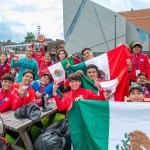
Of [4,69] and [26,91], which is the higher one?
[4,69]

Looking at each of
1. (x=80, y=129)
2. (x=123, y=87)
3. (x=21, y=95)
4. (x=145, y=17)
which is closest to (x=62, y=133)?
(x=80, y=129)

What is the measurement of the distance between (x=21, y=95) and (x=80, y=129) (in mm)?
1325

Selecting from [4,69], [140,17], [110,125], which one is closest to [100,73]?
[110,125]

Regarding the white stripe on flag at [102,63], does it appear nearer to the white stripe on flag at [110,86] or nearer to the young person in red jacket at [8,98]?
the white stripe on flag at [110,86]

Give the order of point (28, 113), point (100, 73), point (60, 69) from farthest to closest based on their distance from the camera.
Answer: point (60, 69) → point (100, 73) → point (28, 113)

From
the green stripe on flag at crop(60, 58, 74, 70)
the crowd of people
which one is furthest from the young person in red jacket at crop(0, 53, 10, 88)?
the green stripe on flag at crop(60, 58, 74, 70)

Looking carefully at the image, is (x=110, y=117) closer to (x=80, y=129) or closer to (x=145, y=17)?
(x=80, y=129)

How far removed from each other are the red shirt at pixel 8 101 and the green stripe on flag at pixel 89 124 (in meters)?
1.23

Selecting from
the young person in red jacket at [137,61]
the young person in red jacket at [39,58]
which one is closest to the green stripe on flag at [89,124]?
the young person in red jacket at [137,61]

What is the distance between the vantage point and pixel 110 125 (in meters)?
3.18

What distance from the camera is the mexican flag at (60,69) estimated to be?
603cm

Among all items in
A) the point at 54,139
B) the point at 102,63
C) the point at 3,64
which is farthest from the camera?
the point at 3,64

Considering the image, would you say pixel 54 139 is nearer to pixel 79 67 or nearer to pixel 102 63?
pixel 79 67

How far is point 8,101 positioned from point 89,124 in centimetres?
171
